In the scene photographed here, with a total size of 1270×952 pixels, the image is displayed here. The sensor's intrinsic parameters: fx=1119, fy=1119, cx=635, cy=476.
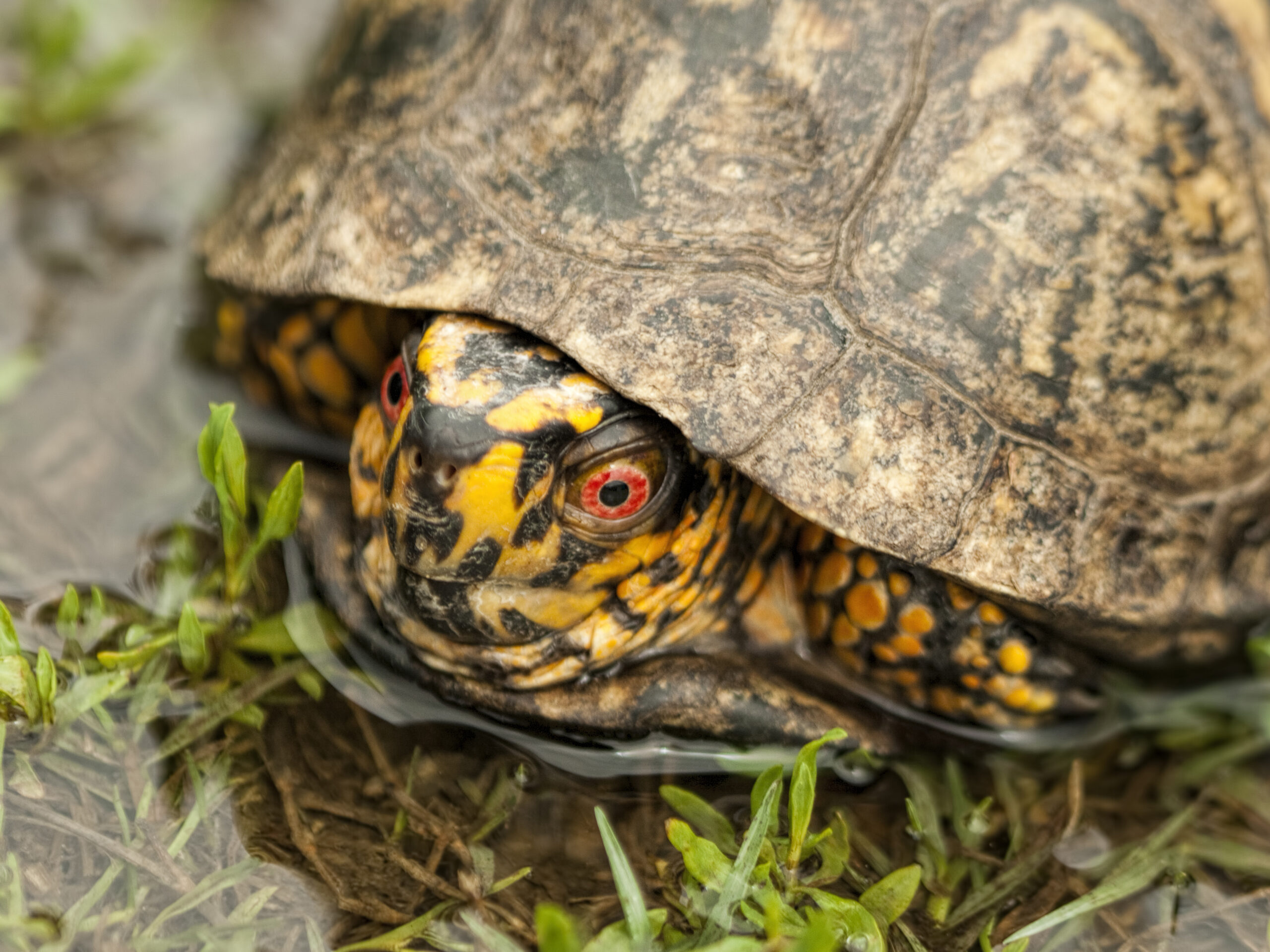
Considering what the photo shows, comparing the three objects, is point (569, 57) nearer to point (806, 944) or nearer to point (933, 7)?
point (933, 7)

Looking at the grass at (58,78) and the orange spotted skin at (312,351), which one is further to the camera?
the grass at (58,78)

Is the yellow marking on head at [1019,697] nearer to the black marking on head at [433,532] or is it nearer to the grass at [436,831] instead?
the grass at [436,831]

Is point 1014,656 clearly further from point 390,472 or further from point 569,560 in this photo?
point 390,472

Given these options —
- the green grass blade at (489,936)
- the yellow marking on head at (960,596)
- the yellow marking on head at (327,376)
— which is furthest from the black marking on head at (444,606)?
the yellow marking on head at (960,596)

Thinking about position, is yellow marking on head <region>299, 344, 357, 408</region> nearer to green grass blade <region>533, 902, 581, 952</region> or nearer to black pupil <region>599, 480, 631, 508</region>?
black pupil <region>599, 480, 631, 508</region>

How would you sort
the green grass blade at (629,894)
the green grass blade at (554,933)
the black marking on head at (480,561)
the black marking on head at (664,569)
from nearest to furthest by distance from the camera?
the green grass blade at (554,933)
the green grass blade at (629,894)
the black marking on head at (480,561)
the black marking on head at (664,569)

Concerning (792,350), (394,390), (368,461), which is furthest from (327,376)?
(792,350)

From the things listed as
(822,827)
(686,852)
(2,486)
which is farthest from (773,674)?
(2,486)
